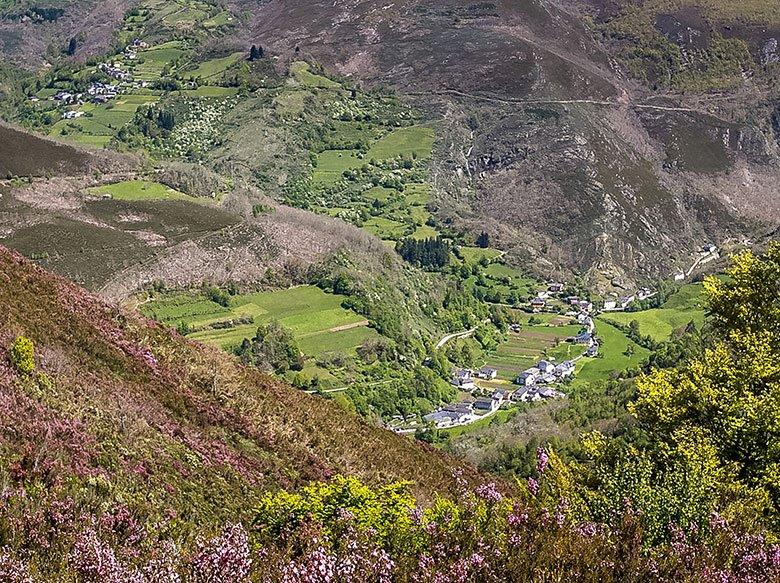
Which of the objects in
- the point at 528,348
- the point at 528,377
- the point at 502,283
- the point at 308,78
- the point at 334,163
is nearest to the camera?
the point at 528,377

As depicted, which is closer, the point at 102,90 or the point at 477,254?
the point at 477,254

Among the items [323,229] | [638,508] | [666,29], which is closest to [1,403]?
[638,508]

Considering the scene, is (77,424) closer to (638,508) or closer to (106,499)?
(106,499)

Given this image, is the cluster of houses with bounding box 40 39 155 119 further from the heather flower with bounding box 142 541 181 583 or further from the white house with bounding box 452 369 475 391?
the heather flower with bounding box 142 541 181 583

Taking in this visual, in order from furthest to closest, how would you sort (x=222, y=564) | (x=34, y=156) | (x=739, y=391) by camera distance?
(x=34, y=156) < (x=739, y=391) < (x=222, y=564)

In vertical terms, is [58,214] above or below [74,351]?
below

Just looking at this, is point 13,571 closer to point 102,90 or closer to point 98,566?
point 98,566

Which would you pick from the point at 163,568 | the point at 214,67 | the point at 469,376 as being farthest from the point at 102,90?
the point at 163,568
